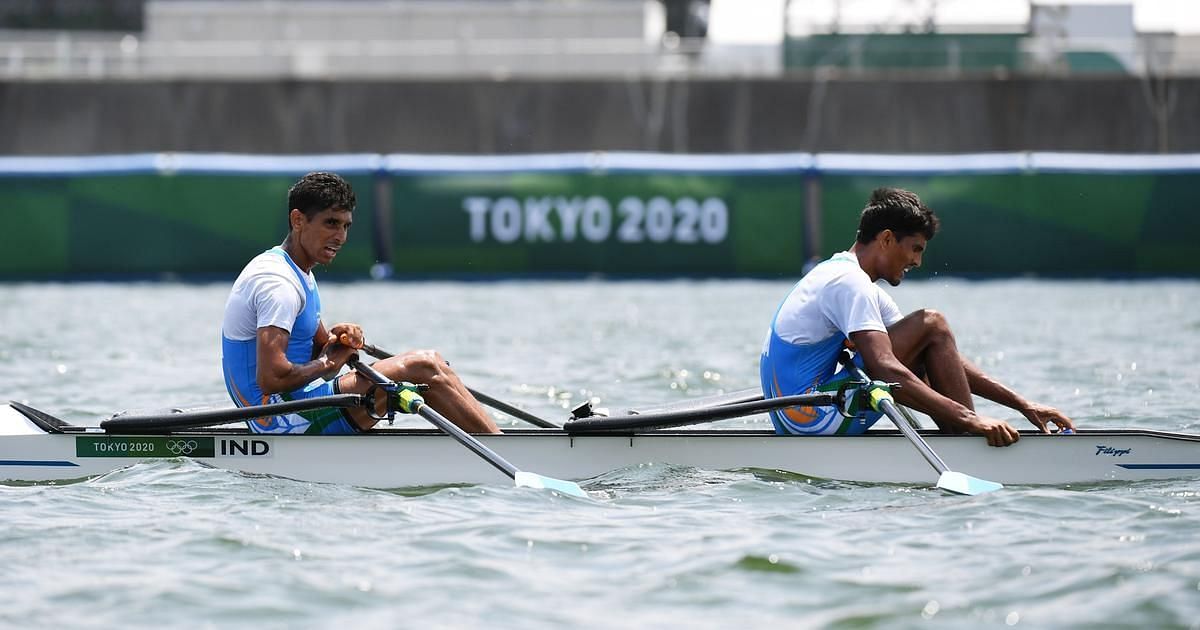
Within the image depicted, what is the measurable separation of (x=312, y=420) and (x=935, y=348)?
9.39 ft

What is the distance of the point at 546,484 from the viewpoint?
7098 millimetres

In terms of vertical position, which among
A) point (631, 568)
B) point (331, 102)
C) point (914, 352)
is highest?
point (331, 102)

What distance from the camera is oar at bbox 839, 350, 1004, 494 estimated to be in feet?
22.7

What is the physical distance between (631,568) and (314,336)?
7.30 feet

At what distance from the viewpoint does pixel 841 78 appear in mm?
23156

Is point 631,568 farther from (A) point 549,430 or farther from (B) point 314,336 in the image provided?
(B) point 314,336

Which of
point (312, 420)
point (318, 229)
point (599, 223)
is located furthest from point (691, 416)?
point (599, 223)

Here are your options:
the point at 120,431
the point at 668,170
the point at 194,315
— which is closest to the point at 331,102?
the point at 668,170

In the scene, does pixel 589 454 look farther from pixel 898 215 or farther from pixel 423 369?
pixel 898 215

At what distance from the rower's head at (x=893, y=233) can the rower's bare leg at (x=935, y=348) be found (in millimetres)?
224

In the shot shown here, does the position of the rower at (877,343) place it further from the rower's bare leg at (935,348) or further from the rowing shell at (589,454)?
the rowing shell at (589,454)

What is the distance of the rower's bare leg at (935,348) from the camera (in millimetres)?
7297

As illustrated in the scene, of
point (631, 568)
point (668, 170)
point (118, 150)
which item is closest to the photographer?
point (631, 568)

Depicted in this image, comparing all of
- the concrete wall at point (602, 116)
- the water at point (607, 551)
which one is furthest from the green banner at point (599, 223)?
the water at point (607, 551)
